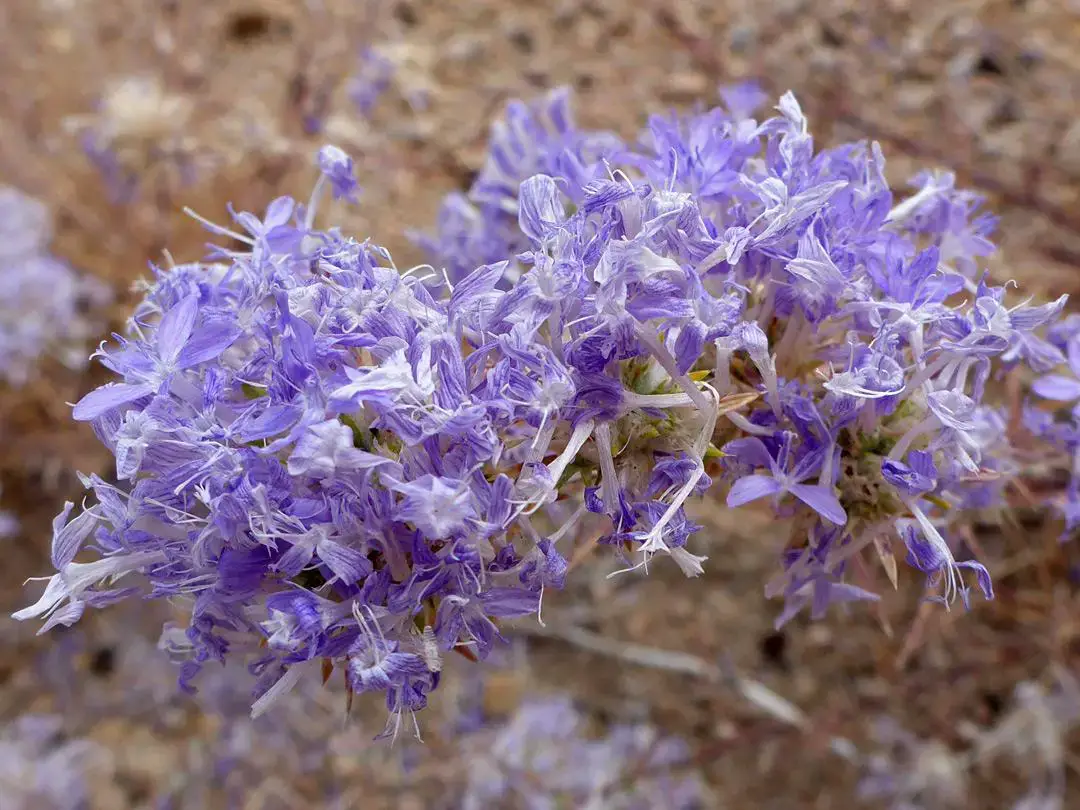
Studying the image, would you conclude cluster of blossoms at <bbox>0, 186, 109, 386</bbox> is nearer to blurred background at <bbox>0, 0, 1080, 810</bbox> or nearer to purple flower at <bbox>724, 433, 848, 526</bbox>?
blurred background at <bbox>0, 0, 1080, 810</bbox>

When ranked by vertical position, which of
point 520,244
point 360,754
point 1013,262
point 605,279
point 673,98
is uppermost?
point 605,279

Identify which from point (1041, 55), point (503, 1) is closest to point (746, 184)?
point (1041, 55)

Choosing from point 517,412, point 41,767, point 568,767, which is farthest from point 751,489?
point 41,767

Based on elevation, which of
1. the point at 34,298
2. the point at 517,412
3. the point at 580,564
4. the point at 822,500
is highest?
the point at 517,412

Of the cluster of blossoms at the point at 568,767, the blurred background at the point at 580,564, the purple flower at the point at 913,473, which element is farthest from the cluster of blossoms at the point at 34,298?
the purple flower at the point at 913,473

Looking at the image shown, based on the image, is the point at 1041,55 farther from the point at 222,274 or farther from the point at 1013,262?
the point at 222,274

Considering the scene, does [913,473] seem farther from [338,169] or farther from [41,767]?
[41,767]

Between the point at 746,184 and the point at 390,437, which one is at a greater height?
the point at 746,184
